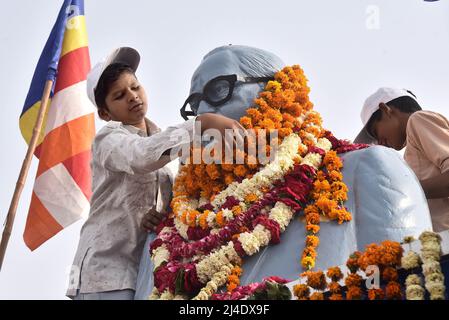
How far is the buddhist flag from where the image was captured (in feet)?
29.1

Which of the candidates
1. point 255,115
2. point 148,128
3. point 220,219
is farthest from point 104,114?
point 220,219

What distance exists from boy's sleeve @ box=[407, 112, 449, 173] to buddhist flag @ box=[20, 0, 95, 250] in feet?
13.6

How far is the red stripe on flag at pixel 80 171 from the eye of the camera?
9062 millimetres

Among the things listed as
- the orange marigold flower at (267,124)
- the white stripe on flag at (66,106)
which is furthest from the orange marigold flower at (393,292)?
the white stripe on flag at (66,106)

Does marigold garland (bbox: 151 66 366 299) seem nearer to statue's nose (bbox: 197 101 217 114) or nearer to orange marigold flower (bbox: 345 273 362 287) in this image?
statue's nose (bbox: 197 101 217 114)

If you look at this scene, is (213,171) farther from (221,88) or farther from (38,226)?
(38,226)

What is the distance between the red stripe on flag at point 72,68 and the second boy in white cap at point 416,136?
416cm

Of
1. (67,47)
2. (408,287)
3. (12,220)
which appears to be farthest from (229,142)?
(67,47)

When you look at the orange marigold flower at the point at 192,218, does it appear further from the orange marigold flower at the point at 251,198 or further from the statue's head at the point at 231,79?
the statue's head at the point at 231,79

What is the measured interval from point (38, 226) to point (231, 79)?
391 cm

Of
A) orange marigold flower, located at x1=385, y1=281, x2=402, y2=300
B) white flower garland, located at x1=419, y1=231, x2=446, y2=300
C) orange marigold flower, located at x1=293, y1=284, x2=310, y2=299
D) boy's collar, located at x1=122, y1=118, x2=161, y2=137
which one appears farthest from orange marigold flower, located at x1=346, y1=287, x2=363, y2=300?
boy's collar, located at x1=122, y1=118, x2=161, y2=137

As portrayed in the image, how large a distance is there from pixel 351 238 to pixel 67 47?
5.73 metres
